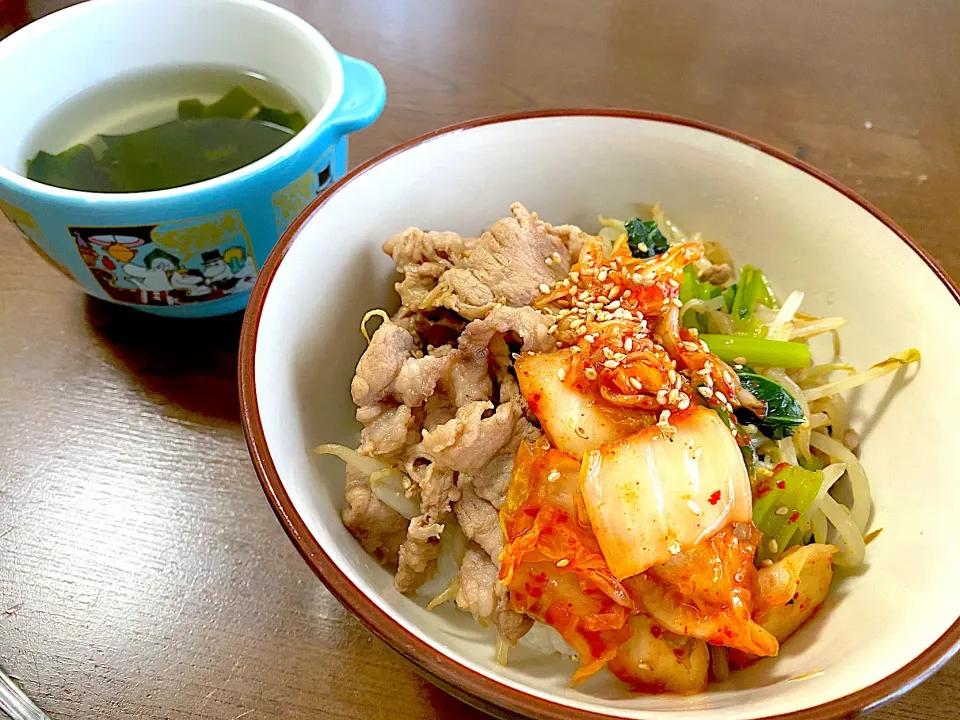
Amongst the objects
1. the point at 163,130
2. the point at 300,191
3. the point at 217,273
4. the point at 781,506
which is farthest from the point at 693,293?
the point at 163,130

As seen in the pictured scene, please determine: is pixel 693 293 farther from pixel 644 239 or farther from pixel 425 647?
pixel 425 647

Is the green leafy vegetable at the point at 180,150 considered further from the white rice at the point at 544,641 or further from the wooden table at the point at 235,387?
the white rice at the point at 544,641

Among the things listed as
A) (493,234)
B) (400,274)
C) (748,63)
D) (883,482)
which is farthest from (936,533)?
(748,63)

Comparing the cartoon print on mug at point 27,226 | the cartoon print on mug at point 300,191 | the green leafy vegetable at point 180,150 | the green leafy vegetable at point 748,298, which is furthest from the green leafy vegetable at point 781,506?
the cartoon print on mug at point 27,226

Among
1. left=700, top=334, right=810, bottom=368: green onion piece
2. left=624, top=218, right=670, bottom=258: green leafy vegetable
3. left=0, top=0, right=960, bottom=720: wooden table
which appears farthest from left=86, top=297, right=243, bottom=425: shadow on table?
left=700, top=334, right=810, bottom=368: green onion piece

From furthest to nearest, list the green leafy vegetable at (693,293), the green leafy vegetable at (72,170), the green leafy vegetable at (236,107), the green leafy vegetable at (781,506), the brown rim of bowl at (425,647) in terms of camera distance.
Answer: the green leafy vegetable at (236,107)
the green leafy vegetable at (72,170)
the green leafy vegetable at (693,293)
the green leafy vegetable at (781,506)
the brown rim of bowl at (425,647)

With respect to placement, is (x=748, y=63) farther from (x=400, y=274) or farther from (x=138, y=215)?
(x=138, y=215)
